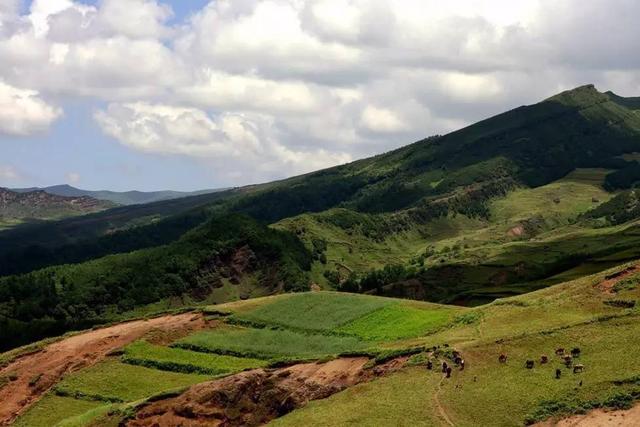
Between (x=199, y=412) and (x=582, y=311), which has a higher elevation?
(x=582, y=311)

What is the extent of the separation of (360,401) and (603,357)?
18.5m

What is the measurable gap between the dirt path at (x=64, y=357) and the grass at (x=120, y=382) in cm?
436

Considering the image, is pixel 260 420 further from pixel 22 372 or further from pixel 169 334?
pixel 22 372

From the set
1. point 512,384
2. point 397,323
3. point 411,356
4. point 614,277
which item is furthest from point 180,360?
point 614,277

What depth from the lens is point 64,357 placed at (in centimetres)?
9319

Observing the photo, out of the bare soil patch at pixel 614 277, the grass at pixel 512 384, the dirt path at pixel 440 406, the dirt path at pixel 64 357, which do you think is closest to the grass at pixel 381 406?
the grass at pixel 512 384

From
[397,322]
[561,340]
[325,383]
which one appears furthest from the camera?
[397,322]

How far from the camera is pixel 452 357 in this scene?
186 feet

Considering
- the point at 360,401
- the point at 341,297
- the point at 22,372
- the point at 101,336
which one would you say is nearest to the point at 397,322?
the point at 341,297

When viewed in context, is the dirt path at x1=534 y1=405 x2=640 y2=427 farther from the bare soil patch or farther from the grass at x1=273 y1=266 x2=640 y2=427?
the bare soil patch

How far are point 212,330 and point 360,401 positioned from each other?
48.2 metres

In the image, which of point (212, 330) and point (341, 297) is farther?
point (341, 297)

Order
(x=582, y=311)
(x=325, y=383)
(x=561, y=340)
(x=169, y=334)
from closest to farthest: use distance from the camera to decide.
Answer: (x=561, y=340) < (x=325, y=383) < (x=582, y=311) < (x=169, y=334)

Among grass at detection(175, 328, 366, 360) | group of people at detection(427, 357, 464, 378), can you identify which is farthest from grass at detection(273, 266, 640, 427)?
grass at detection(175, 328, 366, 360)
